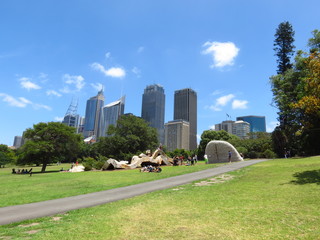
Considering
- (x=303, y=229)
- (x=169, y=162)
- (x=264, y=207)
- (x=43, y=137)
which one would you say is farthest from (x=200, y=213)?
(x=43, y=137)

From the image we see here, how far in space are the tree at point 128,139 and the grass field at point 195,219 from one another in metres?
45.2

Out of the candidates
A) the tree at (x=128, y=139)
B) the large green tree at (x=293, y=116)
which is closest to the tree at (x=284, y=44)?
the large green tree at (x=293, y=116)

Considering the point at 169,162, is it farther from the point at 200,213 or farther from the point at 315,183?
the point at 200,213

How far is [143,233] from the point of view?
6.09 metres

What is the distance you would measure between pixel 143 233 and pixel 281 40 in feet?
171

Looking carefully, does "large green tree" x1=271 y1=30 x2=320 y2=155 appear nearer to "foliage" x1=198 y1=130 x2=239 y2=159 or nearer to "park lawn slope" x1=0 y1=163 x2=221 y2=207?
"park lawn slope" x1=0 y1=163 x2=221 y2=207

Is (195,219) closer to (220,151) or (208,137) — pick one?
(220,151)

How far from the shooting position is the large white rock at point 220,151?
36.9 metres

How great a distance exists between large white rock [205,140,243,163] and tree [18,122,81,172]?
87.1 ft

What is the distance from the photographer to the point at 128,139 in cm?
5562

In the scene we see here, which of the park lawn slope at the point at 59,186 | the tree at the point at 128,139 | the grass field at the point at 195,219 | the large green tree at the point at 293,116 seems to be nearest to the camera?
the grass field at the point at 195,219

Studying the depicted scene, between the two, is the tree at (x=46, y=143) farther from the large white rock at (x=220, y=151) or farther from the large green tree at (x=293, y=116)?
the large green tree at (x=293, y=116)

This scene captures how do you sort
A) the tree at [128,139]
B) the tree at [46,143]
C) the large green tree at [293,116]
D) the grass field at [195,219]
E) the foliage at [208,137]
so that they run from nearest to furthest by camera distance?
the grass field at [195,219] → the large green tree at [293,116] → the tree at [46,143] → the tree at [128,139] → the foliage at [208,137]

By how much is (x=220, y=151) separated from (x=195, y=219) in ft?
106
